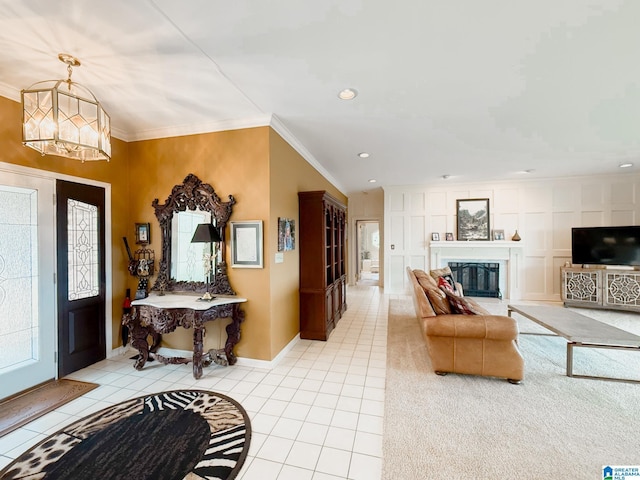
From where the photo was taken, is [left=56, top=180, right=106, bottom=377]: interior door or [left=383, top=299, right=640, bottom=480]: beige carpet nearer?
[left=383, top=299, right=640, bottom=480]: beige carpet

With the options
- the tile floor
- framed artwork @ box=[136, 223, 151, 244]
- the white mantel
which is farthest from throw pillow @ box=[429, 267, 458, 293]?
framed artwork @ box=[136, 223, 151, 244]

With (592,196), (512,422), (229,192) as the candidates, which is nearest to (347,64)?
(229,192)

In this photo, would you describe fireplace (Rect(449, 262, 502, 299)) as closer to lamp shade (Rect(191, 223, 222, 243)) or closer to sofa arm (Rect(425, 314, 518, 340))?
sofa arm (Rect(425, 314, 518, 340))

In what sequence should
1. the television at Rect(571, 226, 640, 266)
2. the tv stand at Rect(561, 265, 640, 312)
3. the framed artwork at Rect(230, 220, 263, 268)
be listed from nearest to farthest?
the framed artwork at Rect(230, 220, 263, 268)
the tv stand at Rect(561, 265, 640, 312)
the television at Rect(571, 226, 640, 266)

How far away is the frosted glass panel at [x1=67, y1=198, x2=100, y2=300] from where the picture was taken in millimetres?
2895

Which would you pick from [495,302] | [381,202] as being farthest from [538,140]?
[381,202]

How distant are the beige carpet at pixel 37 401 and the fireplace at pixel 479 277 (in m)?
7.04

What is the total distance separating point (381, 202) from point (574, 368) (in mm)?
5901

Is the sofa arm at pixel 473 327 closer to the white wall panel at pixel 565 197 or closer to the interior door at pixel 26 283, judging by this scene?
the interior door at pixel 26 283

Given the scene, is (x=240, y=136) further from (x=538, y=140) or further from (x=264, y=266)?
(x=538, y=140)

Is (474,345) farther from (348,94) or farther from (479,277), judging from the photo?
(479,277)

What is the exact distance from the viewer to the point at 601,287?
5191 mm

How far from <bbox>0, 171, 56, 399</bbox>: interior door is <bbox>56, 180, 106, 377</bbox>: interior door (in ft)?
0.30
